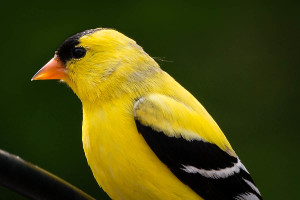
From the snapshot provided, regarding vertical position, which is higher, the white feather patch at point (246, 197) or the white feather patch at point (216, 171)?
the white feather patch at point (216, 171)

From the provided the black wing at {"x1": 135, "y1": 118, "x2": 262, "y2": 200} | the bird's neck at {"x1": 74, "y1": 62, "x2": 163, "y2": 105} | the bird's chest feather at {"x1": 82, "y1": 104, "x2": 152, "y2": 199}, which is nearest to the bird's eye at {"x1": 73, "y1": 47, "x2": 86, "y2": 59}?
the bird's neck at {"x1": 74, "y1": 62, "x2": 163, "y2": 105}

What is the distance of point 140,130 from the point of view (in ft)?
6.30

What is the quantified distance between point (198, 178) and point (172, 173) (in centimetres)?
15

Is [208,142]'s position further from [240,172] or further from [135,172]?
[135,172]

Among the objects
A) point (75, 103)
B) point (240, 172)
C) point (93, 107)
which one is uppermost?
point (93, 107)

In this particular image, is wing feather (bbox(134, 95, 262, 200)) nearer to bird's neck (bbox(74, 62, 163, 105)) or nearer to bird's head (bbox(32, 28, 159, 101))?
bird's neck (bbox(74, 62, 163, 105))

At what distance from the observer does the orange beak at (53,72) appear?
2270 millimetres

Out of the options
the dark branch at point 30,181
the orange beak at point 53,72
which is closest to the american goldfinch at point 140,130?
the orange beak at point 53,72

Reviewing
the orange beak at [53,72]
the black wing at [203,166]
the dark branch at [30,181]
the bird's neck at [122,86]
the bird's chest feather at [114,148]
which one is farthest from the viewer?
the orange beak at [53,72]

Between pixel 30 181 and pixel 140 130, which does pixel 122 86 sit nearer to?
pixel 140 130

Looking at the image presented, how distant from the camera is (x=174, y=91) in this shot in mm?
2141

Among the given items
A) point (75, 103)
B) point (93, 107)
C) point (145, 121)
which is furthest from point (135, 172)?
point (75, 103)

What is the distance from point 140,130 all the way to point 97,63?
477 mm

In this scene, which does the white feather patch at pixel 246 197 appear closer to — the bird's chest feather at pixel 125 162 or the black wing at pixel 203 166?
the black wing at pixel 203 166
